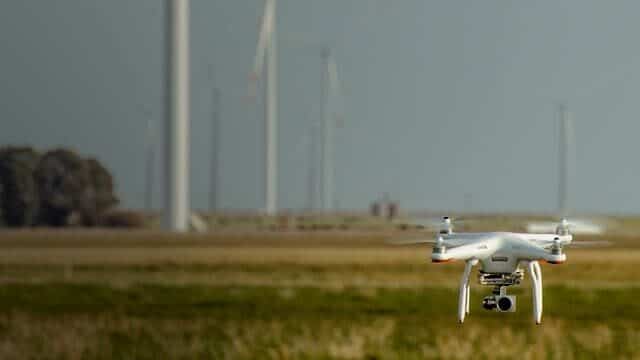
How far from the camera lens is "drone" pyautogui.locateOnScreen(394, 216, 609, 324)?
17533mm

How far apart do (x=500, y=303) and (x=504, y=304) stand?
10cm

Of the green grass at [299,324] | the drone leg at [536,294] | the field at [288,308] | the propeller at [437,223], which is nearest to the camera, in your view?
the drone leg at [536,294]

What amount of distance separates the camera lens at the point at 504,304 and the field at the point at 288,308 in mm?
12814

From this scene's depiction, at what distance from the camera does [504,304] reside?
17766 mm

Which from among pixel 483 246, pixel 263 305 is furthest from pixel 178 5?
pixel 483 246

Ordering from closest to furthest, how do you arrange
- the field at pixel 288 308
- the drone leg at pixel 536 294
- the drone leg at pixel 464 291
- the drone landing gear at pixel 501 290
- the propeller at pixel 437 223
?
1. the drone leg at pixel 536 294
2. the drone landing gear at pixel 501 290
3. the drone leg at pixel 464 291
4. the propeller at pixel 437 223
5. the field at pixel 288 308

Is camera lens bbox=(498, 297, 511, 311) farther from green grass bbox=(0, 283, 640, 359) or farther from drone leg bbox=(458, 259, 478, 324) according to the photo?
green grass bbox=(0, 283, 640, 359)

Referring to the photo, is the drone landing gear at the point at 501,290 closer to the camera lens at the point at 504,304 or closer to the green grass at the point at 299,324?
the camera lens at the point at 504,304

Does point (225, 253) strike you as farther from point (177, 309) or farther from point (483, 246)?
point (483, 246)

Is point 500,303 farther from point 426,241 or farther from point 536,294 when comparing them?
point 426,241

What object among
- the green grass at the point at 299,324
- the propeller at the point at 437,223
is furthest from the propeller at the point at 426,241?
the green grass at the point at 299,324

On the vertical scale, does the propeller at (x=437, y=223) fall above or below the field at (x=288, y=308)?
above

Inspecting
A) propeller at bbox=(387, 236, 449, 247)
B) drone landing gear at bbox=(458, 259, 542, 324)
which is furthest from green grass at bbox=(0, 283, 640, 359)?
drone landing gear at bbox=(458, 259, 542, 324)

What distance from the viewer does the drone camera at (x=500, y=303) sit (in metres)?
17.5
